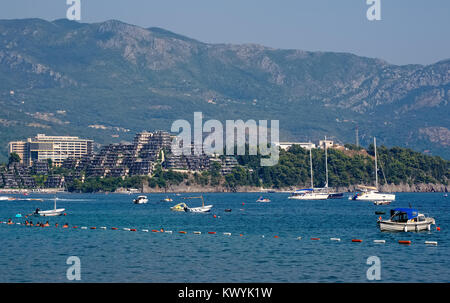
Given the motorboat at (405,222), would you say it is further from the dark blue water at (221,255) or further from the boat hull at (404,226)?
the dark blue water at (221,255)

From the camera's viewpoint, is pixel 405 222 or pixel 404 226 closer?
pixel 404 226

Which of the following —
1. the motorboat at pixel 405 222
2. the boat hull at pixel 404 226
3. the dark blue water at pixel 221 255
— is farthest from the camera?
the motorboat at pixel 405 222

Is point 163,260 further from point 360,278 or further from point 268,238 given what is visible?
point 268,238

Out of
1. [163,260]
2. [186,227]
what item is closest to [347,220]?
[186,227]

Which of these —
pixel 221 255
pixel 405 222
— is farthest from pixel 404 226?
pixel 221 255

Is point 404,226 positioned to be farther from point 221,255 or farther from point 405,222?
point 221,255

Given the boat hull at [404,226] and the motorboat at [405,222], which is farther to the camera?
the motorboat at [405,222]

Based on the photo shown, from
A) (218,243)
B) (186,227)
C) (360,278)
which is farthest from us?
(186,227)

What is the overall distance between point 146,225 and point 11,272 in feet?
195

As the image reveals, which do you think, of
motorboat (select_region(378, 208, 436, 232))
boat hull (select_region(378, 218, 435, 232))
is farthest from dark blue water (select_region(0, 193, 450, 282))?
motorboat (select_region(378, 208, 436, 232))

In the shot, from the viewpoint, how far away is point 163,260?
238ft

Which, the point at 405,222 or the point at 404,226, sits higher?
the point at 405,222

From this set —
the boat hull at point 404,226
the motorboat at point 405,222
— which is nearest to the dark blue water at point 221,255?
the boat hull at point 404,226

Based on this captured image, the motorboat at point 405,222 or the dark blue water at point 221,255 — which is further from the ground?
the motorboat at point 405,222
